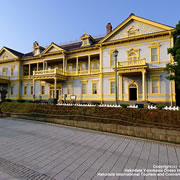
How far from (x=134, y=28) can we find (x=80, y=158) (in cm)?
1845

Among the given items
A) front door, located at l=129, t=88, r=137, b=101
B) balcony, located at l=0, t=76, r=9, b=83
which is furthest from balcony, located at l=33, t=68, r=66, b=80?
front door, located at l=129, t=88, r=137, b=101

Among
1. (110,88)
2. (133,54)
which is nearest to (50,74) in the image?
(110,88)

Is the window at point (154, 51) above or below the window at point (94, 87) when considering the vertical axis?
above

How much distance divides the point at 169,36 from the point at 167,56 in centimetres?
257

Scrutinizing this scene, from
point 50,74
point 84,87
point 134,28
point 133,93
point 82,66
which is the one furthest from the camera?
point 82,66

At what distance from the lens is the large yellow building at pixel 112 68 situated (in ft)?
50.4

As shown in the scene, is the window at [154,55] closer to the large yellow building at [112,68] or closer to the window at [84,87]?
the large yellow building at [112,68]

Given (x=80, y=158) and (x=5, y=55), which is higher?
(x=5, y=55)

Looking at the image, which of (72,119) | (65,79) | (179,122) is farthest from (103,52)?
(179,122)

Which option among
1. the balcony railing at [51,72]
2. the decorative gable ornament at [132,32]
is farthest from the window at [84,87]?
the decorative gable ornament at [132,32]

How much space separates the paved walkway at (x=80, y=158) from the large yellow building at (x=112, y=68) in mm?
8491

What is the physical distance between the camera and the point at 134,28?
1691 centimetres

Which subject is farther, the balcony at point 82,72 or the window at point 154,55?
the balcony at point 82,72

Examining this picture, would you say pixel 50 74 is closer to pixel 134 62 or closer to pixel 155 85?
pixel 134 62
